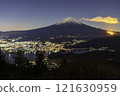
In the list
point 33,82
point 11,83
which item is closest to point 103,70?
point 33,82

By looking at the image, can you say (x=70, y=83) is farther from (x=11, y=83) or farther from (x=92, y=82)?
(x=11, y=83)

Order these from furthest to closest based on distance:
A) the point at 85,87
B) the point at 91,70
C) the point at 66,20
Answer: the point at 66,20 → the point at 91,70 → the point at 85,87

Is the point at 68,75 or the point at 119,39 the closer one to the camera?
the point at 68,75

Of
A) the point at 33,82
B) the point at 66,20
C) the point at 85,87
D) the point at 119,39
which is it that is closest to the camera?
the point at 85,87

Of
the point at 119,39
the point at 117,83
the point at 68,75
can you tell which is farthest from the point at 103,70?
the point at 119,39

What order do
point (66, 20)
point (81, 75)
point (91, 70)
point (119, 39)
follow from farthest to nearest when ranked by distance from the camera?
point (66, 20), point (119, 39), point (91, 70), point (81, 75)

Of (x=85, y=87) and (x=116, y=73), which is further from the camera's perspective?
(x=116, y=73)

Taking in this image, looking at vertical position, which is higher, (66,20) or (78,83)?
(66,20)

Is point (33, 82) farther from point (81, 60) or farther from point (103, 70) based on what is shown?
point (81, 60)

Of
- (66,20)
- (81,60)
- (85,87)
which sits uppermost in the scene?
(66,20)
